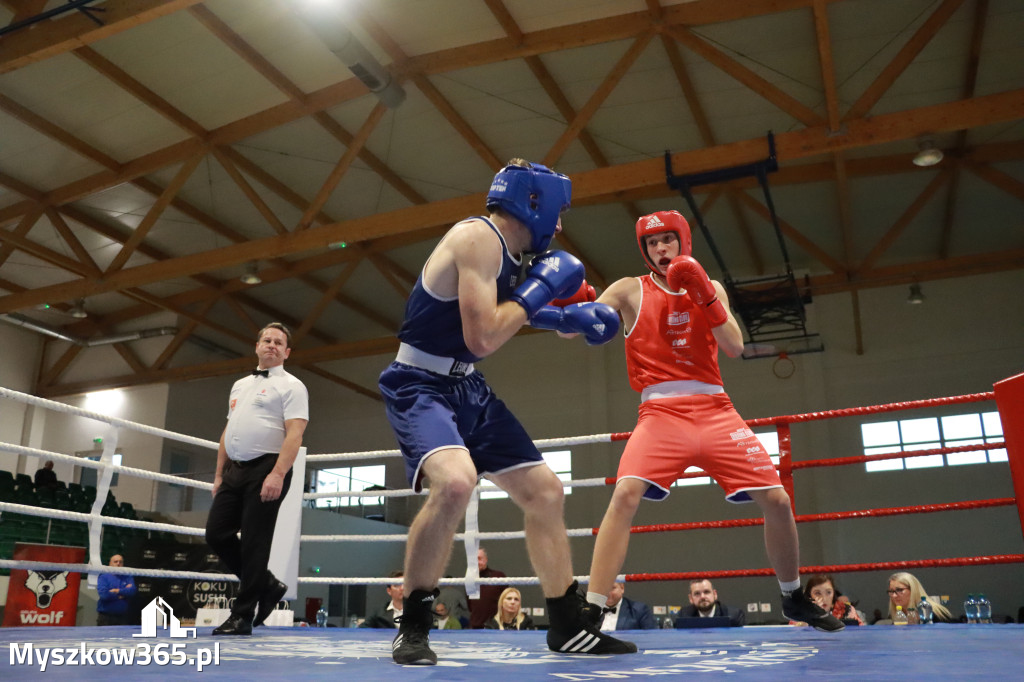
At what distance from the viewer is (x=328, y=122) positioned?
8367 millimetres

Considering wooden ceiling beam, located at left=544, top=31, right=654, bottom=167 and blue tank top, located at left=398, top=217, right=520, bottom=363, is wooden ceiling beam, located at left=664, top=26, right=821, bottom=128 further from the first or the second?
blue tank top, located at left=398, top=217, right=520, bottom=363

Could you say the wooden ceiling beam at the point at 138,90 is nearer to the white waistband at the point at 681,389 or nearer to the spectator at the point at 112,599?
the spectator at the point at 112,599

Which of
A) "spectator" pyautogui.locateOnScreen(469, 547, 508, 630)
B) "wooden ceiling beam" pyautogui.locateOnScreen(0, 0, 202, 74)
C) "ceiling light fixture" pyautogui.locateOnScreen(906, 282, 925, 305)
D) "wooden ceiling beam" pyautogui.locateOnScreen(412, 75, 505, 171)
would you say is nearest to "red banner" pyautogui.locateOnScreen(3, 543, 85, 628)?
"spectator" pyautogui.locateOnScreen(469, 547, 508, 630)

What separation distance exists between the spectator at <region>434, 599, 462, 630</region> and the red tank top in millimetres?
3517

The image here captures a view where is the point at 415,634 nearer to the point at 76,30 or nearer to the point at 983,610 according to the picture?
the point at 983,610

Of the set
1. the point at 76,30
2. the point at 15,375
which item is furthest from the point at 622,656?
the point at 15,375

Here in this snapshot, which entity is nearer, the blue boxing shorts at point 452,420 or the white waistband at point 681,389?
the blue boxing shorts at point 452,420

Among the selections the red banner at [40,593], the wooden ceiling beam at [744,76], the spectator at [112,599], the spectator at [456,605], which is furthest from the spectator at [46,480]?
the wooden ceiling beam at [744,76]

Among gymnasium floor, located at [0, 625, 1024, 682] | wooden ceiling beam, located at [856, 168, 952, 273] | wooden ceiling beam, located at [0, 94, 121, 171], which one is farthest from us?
wooden ceiling beam, located at [856, 168, 952, 273]

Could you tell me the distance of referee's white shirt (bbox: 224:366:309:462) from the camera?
3.12 meters

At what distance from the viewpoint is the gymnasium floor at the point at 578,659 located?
1.41 metres

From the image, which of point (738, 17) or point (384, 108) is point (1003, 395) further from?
point (384, 108)

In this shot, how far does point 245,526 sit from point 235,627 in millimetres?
350

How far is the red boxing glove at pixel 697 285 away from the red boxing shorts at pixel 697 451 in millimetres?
255
